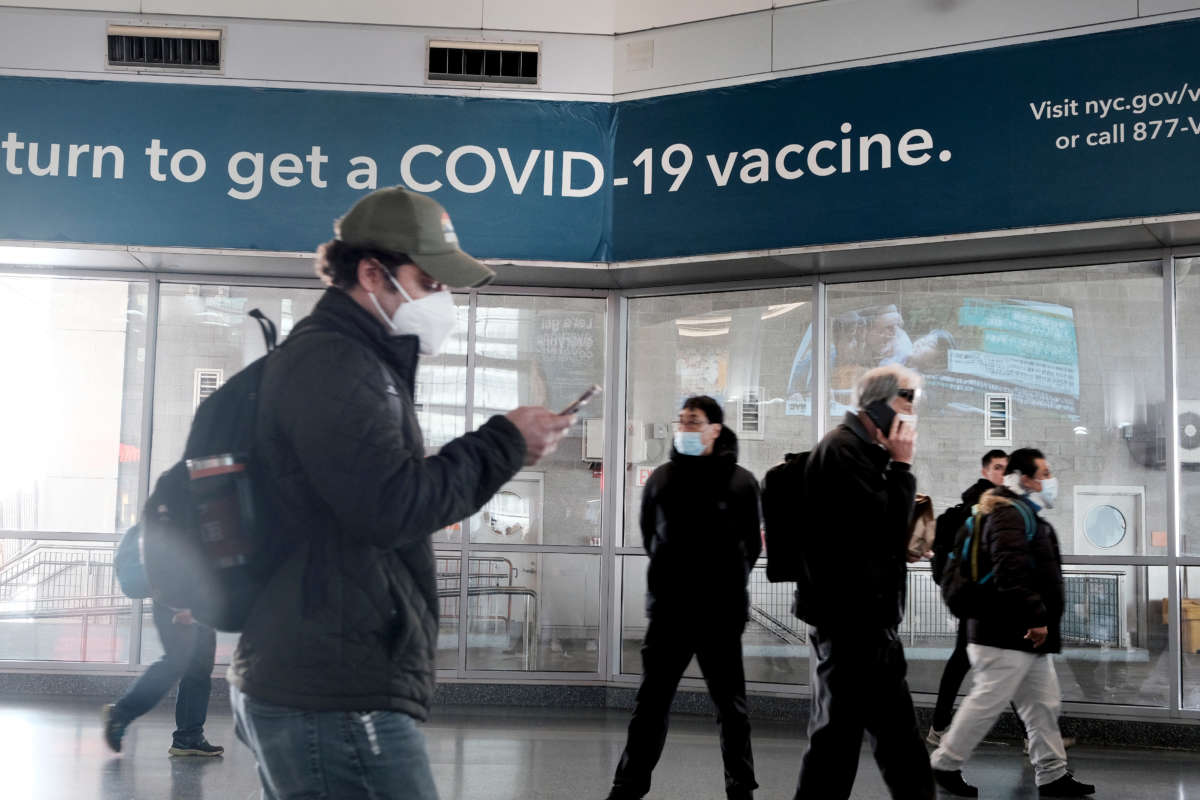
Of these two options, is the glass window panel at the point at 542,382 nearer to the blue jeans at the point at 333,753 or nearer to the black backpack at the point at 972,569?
the black backpack at the point at 972,569

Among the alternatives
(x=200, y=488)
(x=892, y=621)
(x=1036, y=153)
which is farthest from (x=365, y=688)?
(x=1036, y=153)

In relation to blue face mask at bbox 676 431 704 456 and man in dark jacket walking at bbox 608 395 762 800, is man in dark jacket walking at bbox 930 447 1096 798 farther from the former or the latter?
blue face mask at bbox 676 431 704 456

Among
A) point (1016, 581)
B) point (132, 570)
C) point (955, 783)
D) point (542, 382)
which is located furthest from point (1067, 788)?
point (132, 570)

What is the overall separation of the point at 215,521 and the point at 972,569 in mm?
4435

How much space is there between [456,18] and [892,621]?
582 cm

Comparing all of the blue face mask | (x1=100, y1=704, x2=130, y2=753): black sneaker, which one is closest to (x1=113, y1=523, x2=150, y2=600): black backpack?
the blue face mask

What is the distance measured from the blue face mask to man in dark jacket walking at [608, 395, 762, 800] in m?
0.09

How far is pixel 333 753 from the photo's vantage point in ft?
6.31

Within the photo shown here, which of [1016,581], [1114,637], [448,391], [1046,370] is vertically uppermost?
[1046,370]

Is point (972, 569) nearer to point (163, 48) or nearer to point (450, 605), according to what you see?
point (450, 605)

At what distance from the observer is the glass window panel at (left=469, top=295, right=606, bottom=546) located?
8633 mm

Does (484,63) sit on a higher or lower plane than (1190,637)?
higher

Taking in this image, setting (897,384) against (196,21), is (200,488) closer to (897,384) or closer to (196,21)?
(897,384)

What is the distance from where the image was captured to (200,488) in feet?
6.30
